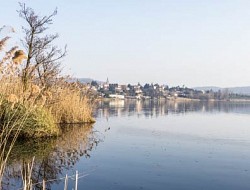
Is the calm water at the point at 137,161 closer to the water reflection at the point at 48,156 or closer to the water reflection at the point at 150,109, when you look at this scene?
the water reflection at the point at 48,156

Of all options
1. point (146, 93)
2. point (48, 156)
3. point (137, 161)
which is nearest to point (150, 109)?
point (137, 161)

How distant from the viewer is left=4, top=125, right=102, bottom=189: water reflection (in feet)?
31.4

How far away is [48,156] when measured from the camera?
12.2 m

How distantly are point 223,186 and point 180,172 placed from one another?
1640 millimetres

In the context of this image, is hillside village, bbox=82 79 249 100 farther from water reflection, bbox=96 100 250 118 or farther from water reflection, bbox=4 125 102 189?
water reflection, bbox=4 125 102 189

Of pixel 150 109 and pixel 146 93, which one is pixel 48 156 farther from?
pixel 146 93

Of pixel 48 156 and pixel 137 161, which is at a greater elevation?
pixel 48 156

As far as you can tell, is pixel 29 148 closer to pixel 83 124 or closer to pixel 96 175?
pixel 96 175

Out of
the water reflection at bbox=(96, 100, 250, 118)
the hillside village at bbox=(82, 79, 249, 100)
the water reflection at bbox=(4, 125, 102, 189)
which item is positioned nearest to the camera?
the water reflection at bbox=(4, 125, 102, 189)

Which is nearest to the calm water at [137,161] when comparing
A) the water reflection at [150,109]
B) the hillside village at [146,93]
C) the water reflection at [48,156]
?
the water reflection at [48,156]

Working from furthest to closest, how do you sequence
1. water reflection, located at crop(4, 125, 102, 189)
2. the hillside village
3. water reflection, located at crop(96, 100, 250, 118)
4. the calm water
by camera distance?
the hillside village
water reflection, located at crop(96, 100, 250, 118)
the calm water
water reflection, located at crop(4, 125, 102, 189)

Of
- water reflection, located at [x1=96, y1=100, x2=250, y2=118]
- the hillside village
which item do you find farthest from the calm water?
the hillside village

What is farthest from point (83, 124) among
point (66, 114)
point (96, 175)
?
point (96, 175)

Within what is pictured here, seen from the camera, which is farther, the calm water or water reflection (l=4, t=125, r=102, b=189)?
the calm water
